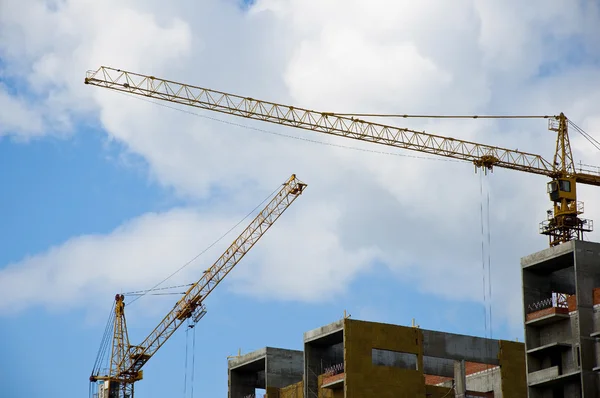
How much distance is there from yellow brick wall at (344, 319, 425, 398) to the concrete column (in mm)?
3306

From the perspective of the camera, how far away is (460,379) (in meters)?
120

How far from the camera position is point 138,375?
198375 millimetres

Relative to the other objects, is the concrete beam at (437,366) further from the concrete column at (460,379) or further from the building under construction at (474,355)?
the concrete column at (460,379)

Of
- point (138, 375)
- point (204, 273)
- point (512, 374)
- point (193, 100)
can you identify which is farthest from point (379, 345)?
point (138, 375)

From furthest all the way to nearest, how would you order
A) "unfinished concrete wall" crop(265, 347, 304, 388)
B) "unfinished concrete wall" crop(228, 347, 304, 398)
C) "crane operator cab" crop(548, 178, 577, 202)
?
"crane operator cab" crop(548, 178, 577, 202)
"unfinished concrete wall" crop(228, 347, 304, 398)
"unfinished concrete wall" crop(265, 347, 304, 388)

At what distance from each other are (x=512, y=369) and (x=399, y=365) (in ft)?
42.3

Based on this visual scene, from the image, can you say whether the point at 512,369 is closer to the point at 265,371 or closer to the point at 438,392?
the point at 438,392

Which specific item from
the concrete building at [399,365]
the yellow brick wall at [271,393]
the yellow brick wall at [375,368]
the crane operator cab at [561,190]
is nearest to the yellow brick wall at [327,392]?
the concrete building at [399,365]

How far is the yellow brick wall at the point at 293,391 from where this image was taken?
128m

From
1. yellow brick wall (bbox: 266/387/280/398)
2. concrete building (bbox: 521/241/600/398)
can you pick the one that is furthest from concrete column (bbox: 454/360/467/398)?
yellow brick wall (bbox: 266/387/280/398)

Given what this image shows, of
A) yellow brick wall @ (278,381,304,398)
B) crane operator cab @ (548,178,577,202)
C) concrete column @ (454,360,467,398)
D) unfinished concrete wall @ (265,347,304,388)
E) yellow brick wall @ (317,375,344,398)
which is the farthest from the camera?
crane operator cab @ (548,178,577,202)

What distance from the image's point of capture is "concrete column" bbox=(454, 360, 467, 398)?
120 meters

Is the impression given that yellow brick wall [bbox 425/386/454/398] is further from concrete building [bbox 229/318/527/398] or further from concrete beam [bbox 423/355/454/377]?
concrete beam [bbox 423/355/454/377]

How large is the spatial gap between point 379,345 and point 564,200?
124 feet
